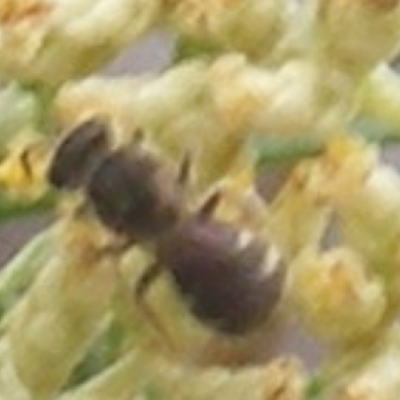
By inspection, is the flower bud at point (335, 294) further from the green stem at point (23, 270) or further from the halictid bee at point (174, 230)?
the green stem at point (23, 270)

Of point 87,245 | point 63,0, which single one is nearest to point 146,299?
point 87,245

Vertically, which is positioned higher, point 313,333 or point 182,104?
point 182,104

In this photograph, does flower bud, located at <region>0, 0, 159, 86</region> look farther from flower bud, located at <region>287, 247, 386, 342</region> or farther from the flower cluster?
flower bud, located at <region>287, 247, 386, 342</region>

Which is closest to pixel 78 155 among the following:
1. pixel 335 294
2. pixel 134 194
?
pixel 134 194

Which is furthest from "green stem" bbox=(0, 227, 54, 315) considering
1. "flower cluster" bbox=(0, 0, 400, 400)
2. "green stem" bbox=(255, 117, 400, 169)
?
"green stem" bbox=(255, 117, 400, 169)

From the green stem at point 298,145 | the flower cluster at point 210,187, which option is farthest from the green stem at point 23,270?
the green stem at point 298,145

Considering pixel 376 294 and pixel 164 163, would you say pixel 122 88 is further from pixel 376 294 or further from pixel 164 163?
pixel 376 294

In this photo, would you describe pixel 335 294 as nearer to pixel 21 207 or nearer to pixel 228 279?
pixel 228 279
